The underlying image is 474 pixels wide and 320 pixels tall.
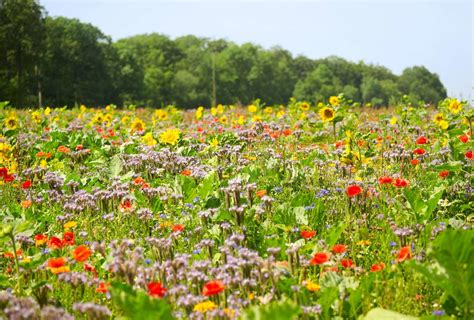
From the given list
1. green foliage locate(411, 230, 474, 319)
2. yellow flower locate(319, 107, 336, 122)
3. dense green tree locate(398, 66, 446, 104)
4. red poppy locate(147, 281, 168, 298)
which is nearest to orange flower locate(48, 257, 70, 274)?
red poppy locate(147, 281, 168, 298)

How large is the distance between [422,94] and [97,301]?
Answer: 13580 centimetres

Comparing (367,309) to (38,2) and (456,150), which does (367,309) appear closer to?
(456,150)

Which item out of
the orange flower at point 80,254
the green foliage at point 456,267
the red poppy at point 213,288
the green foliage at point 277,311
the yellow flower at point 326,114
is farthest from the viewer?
the yellow flower at point 326,114

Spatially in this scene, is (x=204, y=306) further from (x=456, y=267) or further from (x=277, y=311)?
(x=456, y=267)

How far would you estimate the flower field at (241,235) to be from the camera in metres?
2.69

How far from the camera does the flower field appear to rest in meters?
2.69

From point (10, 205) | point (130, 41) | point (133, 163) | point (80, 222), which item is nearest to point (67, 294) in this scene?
point (80, 222)

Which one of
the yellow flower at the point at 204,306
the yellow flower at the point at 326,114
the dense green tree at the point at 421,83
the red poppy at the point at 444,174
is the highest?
the dense green tree at the point at 421,83

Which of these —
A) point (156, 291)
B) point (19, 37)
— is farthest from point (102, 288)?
point (19, 37)

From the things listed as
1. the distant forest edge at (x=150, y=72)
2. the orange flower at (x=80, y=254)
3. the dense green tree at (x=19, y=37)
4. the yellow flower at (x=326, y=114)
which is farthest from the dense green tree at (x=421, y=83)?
the orange flower at (x=80, y=254)

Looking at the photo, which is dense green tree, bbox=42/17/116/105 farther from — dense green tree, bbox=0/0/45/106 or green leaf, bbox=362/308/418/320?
green leaf, bbox=362/308/418/320

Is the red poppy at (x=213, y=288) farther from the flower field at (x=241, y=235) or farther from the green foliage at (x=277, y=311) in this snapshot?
the green foliage at (x=277, y=311)

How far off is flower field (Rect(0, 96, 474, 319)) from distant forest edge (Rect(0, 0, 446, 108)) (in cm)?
954

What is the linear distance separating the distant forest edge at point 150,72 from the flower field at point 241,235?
9.54m
